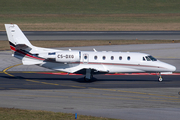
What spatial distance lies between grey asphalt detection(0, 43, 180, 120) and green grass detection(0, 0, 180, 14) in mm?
103407

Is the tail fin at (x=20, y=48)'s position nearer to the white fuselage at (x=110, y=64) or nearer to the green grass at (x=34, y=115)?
the white fuselage at (x=110, y=64)

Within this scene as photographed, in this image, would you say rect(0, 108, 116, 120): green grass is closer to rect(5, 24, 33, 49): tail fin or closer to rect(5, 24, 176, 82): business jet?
rect(5, 24, 176, 82): business jet

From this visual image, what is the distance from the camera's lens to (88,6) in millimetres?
145250

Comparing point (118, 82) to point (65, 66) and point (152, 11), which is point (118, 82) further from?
point (152, 11)

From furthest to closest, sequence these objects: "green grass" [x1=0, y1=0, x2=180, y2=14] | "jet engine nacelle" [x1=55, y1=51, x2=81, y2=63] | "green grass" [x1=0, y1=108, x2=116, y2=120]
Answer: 1. "green grass" [x1=0, y1=0, x2=180, y2=14]
2. "jet engine nacelle" [x1=55, y1=51, x2=81, y2=63]
3. "green grass" [x1=0, y1=108, x2=116, y2=120]

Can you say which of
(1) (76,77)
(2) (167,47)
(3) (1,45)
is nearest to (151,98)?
(1) (76,77)

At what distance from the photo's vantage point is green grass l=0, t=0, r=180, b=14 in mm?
134750

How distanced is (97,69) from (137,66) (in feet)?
14.1

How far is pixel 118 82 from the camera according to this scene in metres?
29.3

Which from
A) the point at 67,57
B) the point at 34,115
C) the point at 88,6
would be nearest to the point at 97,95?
the point at 67,57

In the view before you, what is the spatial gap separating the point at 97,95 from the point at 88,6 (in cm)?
12571

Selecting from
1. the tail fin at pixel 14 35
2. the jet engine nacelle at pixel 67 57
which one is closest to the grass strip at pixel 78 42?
the tail fin at pixel 14 35

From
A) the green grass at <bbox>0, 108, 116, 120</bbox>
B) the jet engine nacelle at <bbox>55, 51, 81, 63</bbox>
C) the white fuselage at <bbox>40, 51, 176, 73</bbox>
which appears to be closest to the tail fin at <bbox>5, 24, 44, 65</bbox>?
the white fuselage at <bbox>40, 51, 176, 73</bbox>

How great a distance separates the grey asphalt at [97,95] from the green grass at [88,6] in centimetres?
10341
